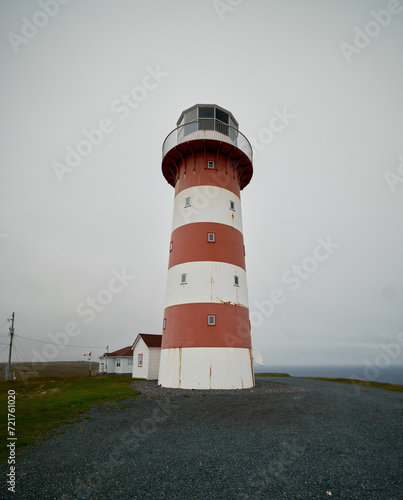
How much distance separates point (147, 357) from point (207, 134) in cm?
2081

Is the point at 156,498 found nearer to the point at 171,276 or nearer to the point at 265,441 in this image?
the point at 265,441

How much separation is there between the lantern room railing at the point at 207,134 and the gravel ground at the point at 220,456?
18.4 metres

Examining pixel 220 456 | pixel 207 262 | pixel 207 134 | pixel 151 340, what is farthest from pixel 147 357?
pixel 220 456

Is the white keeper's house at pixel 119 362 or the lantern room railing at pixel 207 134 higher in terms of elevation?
the lantern room railing at pixel 207 134

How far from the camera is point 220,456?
277 inches

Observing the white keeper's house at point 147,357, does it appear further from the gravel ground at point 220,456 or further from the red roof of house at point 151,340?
the gravel ground at point 220,456

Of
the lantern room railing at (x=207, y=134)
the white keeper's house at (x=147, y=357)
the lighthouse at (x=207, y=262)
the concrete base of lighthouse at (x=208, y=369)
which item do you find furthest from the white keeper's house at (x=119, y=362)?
the lantern room railing at (x=207, y=134)

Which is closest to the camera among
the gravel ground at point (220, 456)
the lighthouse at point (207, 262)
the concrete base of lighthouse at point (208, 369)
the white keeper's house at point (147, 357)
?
the gravel ground at point (220, 456)

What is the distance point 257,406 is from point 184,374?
631 centimetres

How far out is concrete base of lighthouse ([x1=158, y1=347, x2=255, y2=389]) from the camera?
57.0ft

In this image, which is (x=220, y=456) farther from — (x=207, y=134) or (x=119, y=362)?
(x=119, y=362)

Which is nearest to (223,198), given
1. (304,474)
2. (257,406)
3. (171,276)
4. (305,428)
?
(171,276)

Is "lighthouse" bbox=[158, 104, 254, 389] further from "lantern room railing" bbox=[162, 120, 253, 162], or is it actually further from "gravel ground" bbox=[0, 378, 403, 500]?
"gravel ground" bbox=[0, 378, 403, 500]

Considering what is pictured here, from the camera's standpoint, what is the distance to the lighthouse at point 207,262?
1791 cm
